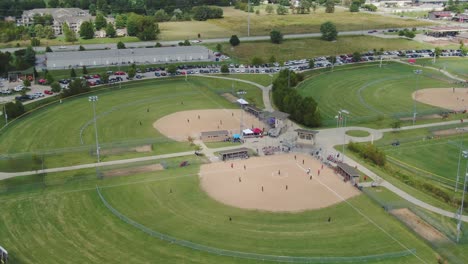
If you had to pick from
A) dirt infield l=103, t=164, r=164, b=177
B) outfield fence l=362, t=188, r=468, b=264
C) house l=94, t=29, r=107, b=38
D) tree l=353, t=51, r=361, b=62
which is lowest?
outfield fence l=362, t=188, r=468, b=264

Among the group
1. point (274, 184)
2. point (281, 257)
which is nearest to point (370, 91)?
point (274, 184)

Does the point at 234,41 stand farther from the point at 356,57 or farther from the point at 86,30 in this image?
the point at 86,30

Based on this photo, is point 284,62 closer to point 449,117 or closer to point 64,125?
point 449,117

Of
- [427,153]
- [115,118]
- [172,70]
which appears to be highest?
[172,70]

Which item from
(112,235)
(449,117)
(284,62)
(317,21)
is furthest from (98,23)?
(112,235)

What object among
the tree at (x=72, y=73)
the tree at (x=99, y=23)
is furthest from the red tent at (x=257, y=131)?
the tree at (x=99, y=23)

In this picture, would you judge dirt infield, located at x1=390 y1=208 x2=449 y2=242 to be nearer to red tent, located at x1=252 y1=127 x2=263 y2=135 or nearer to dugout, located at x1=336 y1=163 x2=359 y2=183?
dugout, located at x1=336 y1=163 x2=359 y2=183

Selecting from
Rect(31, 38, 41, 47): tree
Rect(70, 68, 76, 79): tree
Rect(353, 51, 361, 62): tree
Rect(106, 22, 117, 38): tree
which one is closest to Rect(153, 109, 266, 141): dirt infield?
Rect(70, 68, 76, 79): tree
